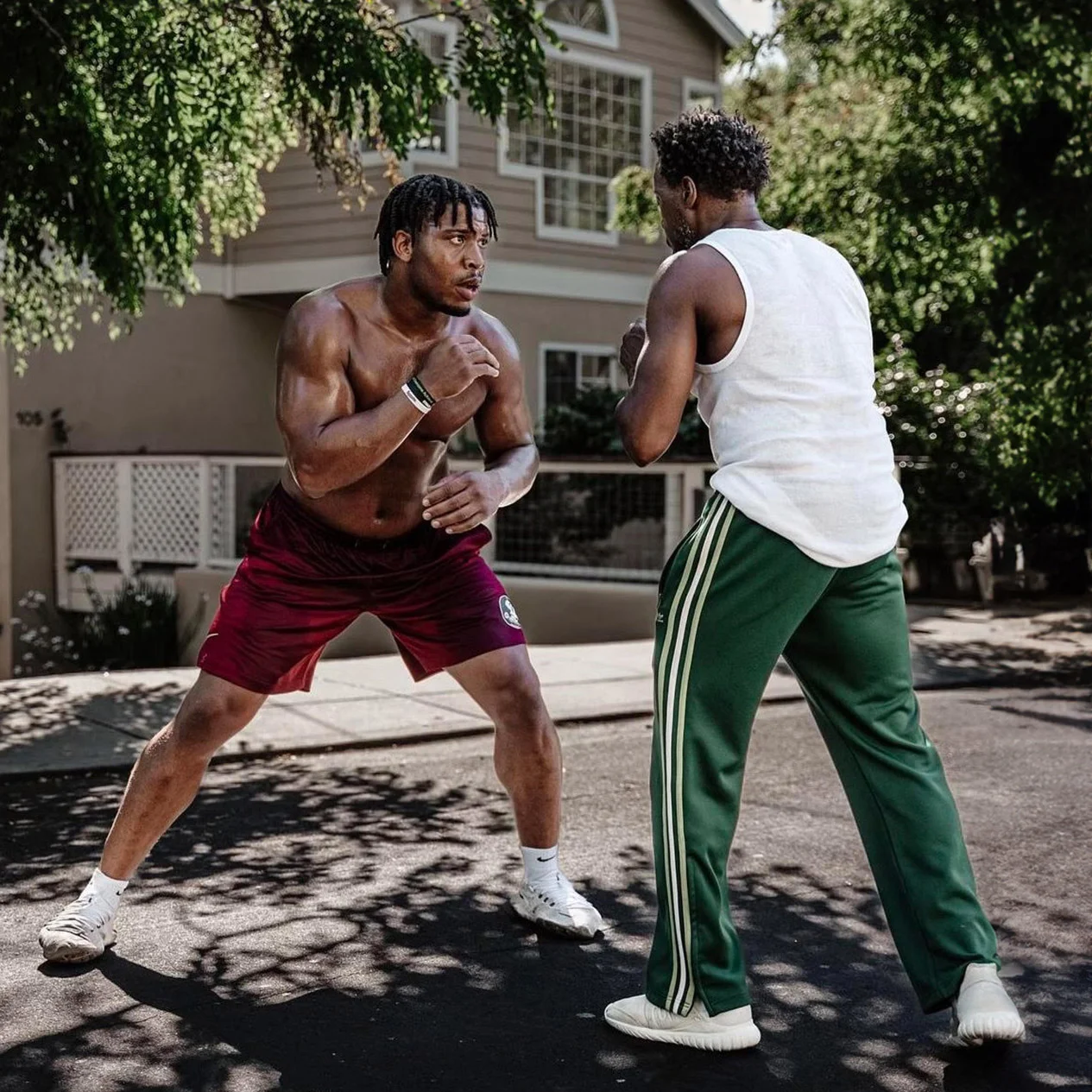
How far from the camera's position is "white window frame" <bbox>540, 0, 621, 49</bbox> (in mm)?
17641

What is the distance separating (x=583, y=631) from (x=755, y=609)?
9295 mm

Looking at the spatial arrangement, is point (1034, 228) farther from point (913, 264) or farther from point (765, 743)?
point (765, 743)

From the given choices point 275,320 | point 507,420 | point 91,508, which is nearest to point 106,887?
point 507,420

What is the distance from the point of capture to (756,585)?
3443mm

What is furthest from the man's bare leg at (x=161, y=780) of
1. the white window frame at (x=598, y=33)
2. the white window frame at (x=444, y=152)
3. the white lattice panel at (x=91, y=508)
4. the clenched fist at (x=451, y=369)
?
the white window frame at (x=598, y=33)

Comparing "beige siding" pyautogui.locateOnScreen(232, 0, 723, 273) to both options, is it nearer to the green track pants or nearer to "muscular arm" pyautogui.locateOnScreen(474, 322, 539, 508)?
"muscular arm" pyautogui.locateOnScreen(474, 322, 539, 508)

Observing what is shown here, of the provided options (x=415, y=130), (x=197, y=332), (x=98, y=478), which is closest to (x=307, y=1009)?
(x=415, y=130)

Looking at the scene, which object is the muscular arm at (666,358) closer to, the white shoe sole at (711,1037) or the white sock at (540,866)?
the white shoe sole at (711,1037)

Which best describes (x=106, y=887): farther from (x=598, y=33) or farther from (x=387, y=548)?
(x=598, y=33)

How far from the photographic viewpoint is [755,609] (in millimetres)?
3455

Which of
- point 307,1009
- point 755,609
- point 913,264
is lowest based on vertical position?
point 307,1009

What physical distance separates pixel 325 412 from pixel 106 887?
1.35 meters

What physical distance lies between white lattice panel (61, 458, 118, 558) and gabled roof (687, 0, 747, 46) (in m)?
8.62

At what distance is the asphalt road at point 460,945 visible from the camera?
136 inches
